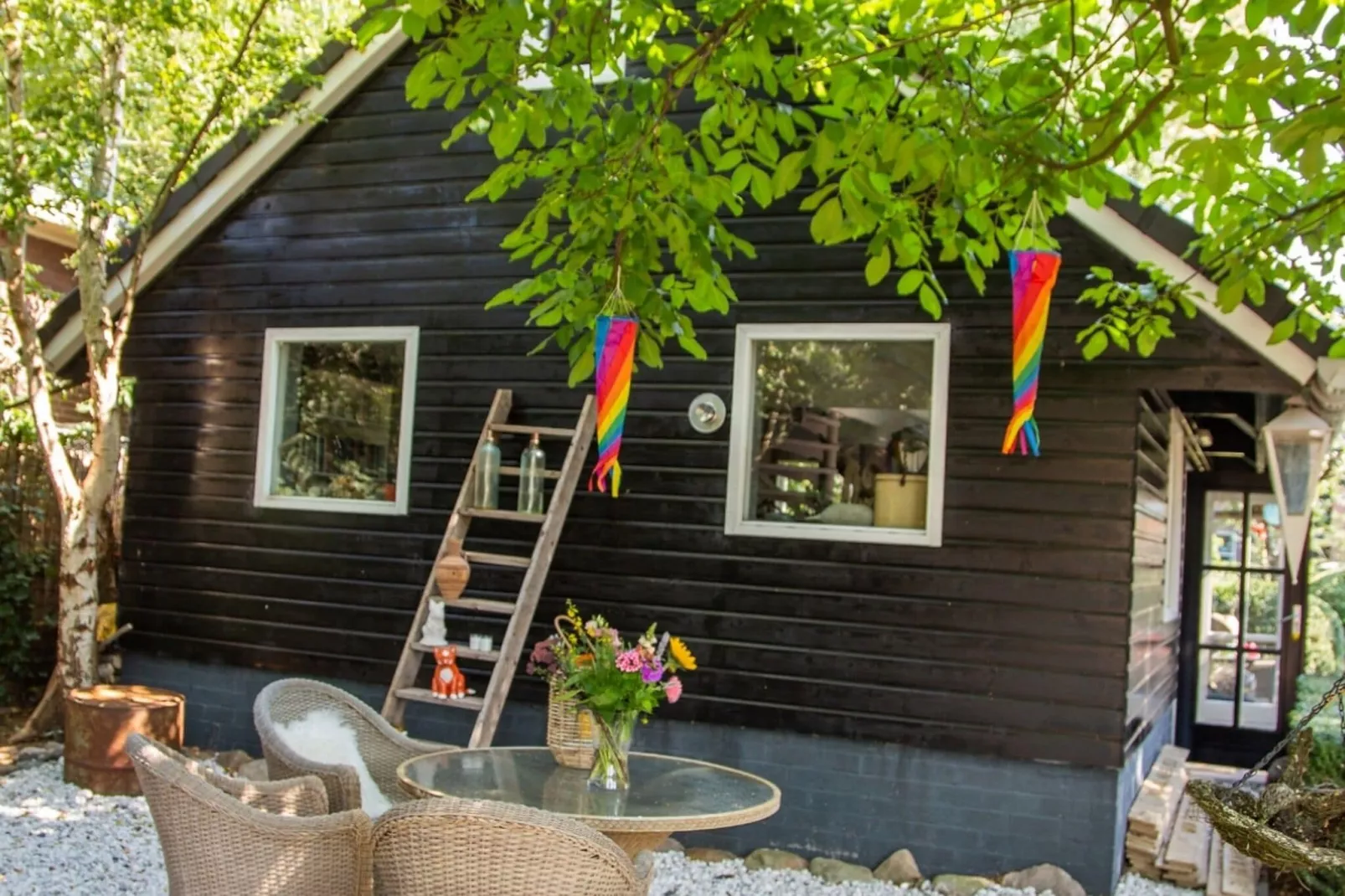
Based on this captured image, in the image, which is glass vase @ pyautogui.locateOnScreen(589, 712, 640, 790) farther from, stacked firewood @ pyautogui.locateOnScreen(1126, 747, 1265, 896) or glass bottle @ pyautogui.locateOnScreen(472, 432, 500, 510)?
stacked firewood @ pyautogui.locateOnScreen(1126, 747, 1265, 896)

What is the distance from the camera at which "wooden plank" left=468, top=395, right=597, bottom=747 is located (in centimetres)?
543

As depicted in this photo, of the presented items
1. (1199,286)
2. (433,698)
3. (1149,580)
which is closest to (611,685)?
(433,698)

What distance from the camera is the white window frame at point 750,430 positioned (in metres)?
5.59

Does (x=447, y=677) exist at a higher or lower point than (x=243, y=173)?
lower

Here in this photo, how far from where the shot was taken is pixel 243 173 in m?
7.04

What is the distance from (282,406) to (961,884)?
14.5 ft

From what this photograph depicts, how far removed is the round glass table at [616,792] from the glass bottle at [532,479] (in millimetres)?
2186

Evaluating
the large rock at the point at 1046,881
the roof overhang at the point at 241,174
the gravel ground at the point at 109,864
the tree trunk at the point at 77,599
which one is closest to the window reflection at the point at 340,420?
the roof overhang at the point at 241,174

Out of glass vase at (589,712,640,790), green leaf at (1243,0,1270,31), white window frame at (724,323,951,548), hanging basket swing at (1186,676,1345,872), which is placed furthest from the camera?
white window frame at (724,323,951,548)

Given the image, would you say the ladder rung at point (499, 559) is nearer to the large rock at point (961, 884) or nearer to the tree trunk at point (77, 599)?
the tree trunk at point (77, 599)

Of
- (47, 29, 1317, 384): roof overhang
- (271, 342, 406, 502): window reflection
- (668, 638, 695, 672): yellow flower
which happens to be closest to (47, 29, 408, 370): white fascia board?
(47, 29, 1317, 384): roof overhang

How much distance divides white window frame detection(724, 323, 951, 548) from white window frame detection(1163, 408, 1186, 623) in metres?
2.10

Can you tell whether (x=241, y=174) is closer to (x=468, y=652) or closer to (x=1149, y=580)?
(x=468, y=652)

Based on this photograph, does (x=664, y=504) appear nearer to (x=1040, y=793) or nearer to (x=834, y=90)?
(x=1040, y=793)
